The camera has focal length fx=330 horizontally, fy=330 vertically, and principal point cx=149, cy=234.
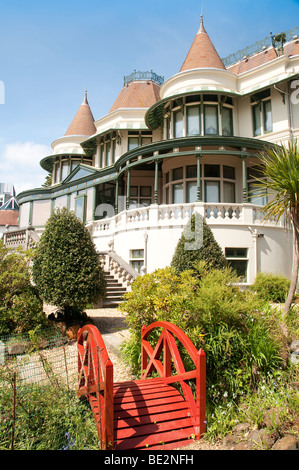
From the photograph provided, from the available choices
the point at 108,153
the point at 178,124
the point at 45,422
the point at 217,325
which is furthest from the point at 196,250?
the point at 108,153

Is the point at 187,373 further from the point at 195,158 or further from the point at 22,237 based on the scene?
the point at 22,237

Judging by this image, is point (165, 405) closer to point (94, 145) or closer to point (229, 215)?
point (229, 215)

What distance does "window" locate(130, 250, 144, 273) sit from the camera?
1634cm

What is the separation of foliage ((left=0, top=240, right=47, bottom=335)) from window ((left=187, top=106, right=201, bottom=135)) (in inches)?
521

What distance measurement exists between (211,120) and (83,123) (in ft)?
51.7

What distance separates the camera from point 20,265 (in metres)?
9.06

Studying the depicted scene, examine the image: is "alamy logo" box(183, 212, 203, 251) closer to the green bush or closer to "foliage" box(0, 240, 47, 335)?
the green bush

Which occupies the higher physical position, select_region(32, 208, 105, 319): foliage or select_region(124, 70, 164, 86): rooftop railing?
select_region(124, 70, 164, 86): rooftop railing

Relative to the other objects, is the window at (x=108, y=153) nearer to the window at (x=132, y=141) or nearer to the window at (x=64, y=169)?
the window at (x=132, y=141)

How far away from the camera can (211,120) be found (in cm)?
1881

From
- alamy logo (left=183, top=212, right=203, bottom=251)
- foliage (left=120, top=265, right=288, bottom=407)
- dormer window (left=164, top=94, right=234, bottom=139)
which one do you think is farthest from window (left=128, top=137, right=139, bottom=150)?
foliage (left=120, top=265, right=288, bottom=407)

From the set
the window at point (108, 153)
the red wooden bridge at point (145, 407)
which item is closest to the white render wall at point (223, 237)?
the window at point (108, 153)

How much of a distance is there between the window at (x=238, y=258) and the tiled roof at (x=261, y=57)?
12.7 meters

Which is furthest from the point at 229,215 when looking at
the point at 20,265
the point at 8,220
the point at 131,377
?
the point at 8,220
